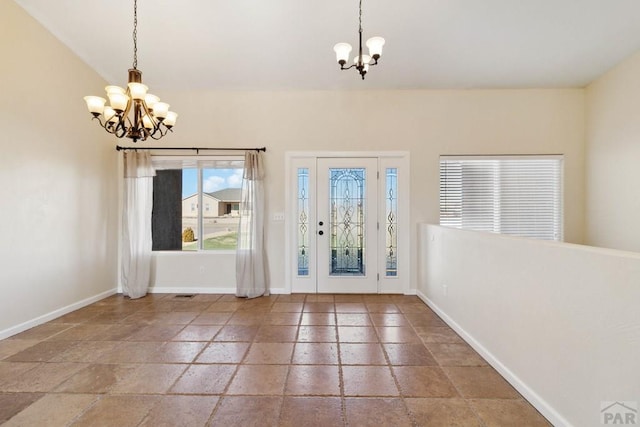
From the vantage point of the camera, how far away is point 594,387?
4.81ft

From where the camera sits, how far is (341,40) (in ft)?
11.3

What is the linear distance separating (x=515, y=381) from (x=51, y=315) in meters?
4.73

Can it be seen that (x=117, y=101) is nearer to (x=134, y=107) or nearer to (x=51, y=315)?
(x=134, y=107)

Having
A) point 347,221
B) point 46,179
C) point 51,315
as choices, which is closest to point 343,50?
point 347,221

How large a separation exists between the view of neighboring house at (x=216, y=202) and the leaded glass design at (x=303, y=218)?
98 centimetres

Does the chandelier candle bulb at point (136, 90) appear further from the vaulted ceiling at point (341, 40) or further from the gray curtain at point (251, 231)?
the gray curtain at point (251, 231)

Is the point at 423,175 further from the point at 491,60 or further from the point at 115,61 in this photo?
the point at 115,61

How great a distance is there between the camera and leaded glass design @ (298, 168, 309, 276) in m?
4.38

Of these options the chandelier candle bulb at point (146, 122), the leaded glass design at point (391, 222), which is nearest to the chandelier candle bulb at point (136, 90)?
the chandelier candle bulb at point (146, 122)

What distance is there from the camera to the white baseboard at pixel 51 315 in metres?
2.92

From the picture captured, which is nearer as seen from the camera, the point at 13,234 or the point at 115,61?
the point at 13,234

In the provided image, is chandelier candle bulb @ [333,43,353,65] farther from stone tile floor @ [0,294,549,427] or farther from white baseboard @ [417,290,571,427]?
white baseboard @ [417,290,571,427]

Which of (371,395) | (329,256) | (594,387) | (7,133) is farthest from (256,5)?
(594,387)

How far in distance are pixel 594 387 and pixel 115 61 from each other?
559cm
